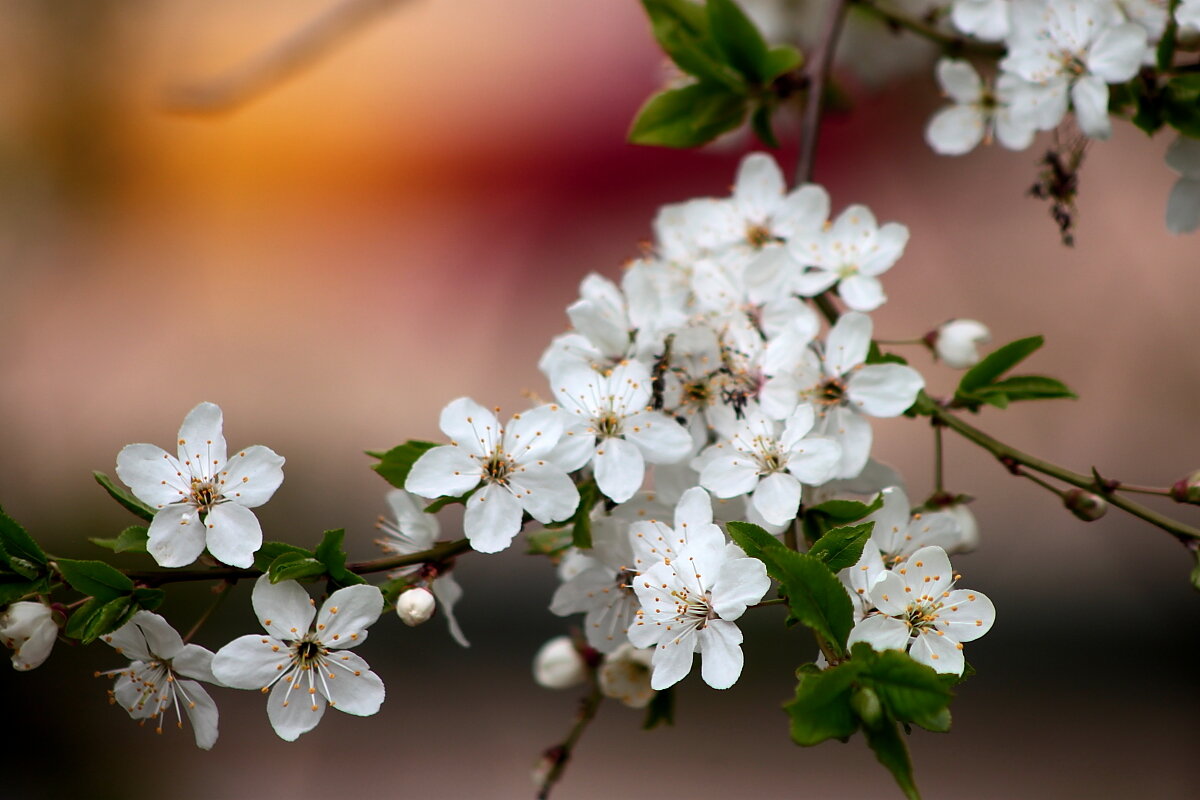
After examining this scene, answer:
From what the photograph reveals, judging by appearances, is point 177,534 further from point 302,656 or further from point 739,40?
point 739,40

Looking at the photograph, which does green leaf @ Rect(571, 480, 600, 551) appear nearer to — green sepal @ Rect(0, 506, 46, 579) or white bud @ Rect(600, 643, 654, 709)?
white bud @ Rect(600, 643, 654, 709)

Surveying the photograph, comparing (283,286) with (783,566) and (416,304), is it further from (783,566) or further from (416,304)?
(783,566)

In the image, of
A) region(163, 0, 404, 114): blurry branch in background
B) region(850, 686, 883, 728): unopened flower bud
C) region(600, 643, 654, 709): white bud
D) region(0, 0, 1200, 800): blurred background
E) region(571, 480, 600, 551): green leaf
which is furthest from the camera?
region(0, 0, 1200, 800): blurred background

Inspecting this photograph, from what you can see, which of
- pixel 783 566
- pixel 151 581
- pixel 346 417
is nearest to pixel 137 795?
pixel 346 417

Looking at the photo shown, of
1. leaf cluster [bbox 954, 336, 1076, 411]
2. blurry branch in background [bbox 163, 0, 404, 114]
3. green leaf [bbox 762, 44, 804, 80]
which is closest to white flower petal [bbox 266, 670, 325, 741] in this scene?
leaf cluster [bbox 954, 336, 1076, 411]

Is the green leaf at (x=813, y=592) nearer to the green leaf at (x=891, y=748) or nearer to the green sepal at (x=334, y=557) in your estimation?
the green leaf at (x=891, y=748)

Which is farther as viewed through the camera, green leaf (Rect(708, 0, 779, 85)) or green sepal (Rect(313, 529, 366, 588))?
green leaf (Rect(708, 0, 779, 85))
